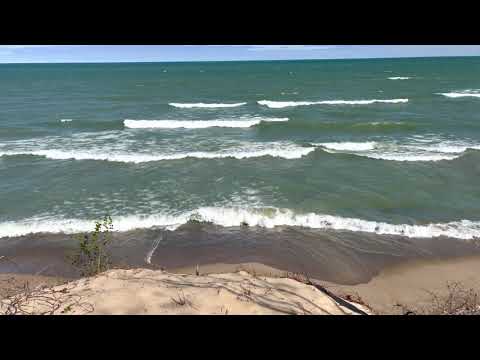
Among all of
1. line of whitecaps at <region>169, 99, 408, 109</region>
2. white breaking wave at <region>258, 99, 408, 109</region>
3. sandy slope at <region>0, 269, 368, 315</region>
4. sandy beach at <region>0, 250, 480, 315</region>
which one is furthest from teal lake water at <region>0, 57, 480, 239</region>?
sandy slope at <region>0, 269, 368, 315</region>

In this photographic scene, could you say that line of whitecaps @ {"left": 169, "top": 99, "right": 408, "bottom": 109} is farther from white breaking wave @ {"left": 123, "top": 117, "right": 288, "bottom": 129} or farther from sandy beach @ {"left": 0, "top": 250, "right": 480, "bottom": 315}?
sandy beach @ {"left": 0, "top": 250, "right": 480, "bottom": 315}

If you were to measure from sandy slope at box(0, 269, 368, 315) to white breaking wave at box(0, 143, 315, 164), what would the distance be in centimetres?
1112

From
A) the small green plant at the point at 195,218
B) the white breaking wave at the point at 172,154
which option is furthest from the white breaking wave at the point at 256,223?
the white breaking wave at the point at 172,154

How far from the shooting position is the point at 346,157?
53.1 feet

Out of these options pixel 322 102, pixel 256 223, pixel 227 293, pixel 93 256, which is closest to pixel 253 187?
pixel 256 223

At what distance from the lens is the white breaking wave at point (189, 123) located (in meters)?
23.1

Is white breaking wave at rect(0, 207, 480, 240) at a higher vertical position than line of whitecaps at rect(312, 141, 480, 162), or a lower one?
lower

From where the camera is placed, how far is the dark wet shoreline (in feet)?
27.0

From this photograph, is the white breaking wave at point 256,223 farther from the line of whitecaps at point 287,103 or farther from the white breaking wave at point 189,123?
the line of whitecaps at point 287,103

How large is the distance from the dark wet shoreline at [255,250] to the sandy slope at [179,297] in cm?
278

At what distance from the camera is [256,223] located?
10195mm
